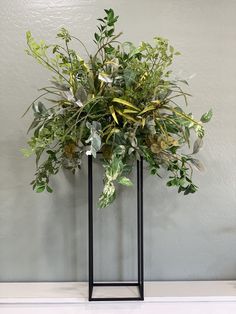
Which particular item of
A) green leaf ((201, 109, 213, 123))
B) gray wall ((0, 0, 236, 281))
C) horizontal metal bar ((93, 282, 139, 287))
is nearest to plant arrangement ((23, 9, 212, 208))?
green leaf ((201, 109, 213, 123))

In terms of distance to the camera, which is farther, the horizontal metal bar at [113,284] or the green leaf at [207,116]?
the horizontal metal bar at [113,284]

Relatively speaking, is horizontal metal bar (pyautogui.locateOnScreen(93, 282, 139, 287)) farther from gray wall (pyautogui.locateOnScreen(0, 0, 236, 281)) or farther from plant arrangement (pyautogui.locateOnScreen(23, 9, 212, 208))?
plant arrangement (pyautogui.locateOnScreen(23, 9, 212, 208))

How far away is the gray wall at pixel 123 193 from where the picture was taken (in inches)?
47.1

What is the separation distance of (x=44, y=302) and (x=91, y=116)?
2.13 feet

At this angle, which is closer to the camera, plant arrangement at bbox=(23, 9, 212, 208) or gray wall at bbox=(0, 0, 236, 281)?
plant arrangement at bbox=(23, 9, 212, 208)

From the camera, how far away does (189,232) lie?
1208 millimetres

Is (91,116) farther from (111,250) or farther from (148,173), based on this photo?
(111,250)

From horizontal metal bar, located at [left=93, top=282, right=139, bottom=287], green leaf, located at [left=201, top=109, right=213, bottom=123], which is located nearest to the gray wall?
horizontal metal bar, located at [left=93, top=282, right=139, bottom=287]

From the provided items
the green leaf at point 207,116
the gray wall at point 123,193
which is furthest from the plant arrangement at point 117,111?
the gray wall at point 123,193

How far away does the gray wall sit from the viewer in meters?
1.20

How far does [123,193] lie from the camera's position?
1.20m

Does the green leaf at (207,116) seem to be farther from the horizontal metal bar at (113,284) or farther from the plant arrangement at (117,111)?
the horizontal metal bar at (113,284)

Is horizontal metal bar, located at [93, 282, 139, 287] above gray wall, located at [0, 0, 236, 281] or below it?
below

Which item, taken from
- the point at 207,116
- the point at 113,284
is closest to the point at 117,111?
the point at 207,116
